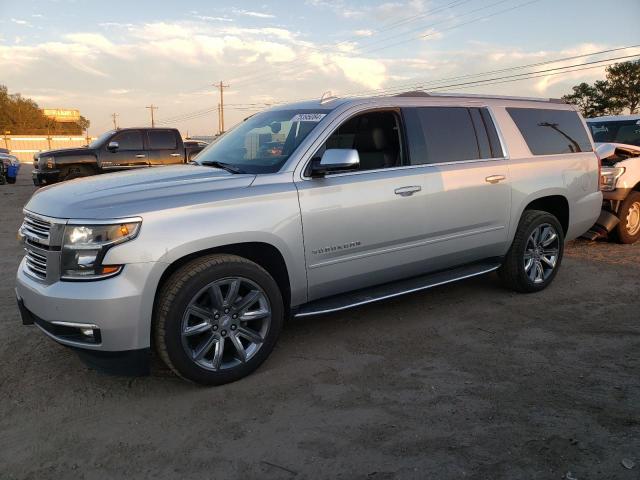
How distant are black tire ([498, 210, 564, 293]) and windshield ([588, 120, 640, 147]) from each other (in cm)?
512

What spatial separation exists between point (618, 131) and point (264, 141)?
7.88 meters

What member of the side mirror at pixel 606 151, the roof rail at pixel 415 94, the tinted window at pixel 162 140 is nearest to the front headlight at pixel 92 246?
the roof rail at pixel 415 94

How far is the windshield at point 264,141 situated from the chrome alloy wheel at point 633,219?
6.04 meters

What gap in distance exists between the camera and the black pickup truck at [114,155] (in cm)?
1360

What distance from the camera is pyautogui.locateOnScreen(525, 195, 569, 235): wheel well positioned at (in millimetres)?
5391

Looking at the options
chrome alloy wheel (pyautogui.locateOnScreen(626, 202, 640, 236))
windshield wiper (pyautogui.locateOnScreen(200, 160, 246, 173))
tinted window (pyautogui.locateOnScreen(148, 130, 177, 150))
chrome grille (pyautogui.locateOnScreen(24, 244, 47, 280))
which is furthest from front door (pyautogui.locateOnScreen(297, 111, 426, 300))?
tinted window (pyautogui.locateOnScreen(148, 130, 177, 150))

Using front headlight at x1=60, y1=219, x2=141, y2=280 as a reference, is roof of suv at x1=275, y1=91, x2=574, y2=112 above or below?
above

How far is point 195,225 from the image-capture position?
3225 mm

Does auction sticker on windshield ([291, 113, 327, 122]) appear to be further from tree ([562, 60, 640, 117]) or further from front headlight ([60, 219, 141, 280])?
tree ([562, 60, 640, 117])

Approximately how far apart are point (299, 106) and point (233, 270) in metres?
1.79

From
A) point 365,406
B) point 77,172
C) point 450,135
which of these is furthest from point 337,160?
point 77,172

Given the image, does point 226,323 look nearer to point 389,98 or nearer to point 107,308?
point 107,308

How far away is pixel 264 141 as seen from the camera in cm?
427

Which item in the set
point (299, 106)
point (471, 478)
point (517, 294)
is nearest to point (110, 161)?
point (299, 106)
